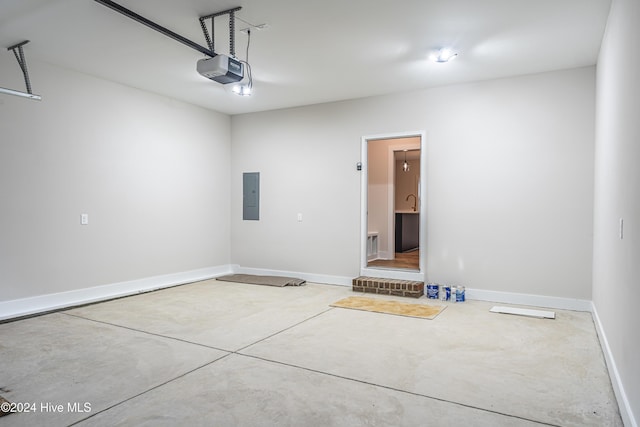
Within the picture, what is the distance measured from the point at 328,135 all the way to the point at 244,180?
1769 mm

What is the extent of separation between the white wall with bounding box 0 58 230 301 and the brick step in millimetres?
2684

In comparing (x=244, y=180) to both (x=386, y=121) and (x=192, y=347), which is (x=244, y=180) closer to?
(x=386, y=121)

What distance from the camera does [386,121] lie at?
5863mm

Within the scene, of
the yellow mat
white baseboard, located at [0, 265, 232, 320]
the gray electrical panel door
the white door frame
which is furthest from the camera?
the gray electrical panel door

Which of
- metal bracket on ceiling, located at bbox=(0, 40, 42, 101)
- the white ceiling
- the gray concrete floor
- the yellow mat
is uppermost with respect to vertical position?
the white ceiling

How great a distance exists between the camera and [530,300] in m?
4.90

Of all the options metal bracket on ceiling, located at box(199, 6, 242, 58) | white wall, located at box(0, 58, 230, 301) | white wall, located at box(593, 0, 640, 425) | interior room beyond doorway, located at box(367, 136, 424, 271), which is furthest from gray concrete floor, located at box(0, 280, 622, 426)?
interior room beyond doorway, located at box(367, 136, 424, 271)

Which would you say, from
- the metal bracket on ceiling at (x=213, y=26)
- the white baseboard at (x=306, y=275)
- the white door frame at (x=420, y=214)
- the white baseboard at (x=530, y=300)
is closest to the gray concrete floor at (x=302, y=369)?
the white baseboard at (x=530, y=300)

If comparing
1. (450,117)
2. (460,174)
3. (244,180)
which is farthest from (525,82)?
(244,180)

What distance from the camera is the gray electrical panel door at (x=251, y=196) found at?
6.98m

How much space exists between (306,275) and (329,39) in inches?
146

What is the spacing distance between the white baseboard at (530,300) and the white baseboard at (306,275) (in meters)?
1.80

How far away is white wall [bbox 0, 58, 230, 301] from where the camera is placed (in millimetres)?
4414

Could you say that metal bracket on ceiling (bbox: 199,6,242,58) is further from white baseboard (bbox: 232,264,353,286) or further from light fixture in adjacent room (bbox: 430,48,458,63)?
white baseboard (bbox: 232,264,353,286)
